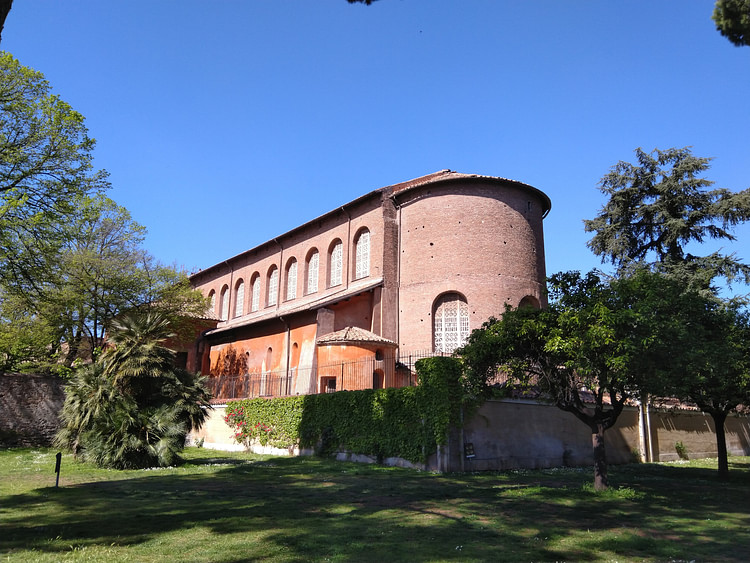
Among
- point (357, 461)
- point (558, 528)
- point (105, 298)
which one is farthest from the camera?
point (105, 298)

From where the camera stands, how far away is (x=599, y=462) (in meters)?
13.2

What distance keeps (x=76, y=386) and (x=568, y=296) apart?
544 inches

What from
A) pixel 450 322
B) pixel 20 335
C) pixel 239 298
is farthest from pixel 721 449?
pixel 239 298

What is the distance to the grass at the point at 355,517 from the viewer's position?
708 centimetres

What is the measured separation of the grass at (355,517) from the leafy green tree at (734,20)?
285 inches

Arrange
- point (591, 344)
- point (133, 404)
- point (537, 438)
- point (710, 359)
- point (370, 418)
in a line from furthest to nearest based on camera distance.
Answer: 1. point (537, 438)
2. point (370, 418)
3. point (133, 404)
4. point (710, 359)
5. point (591, 344)

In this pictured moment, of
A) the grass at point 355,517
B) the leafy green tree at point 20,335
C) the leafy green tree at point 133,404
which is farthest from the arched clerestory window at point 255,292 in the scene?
the grass at point 355,517

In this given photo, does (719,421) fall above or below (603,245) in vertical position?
below

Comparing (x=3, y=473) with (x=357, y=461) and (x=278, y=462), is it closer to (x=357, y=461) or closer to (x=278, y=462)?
(x=278, y=462)

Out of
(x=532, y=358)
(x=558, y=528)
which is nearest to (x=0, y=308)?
(x=532, y=358)

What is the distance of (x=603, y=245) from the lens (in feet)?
104

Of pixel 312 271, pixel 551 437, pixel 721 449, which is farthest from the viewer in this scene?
pixel 312 271

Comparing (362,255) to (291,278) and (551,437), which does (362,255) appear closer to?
(291,278)

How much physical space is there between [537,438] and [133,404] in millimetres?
12681
